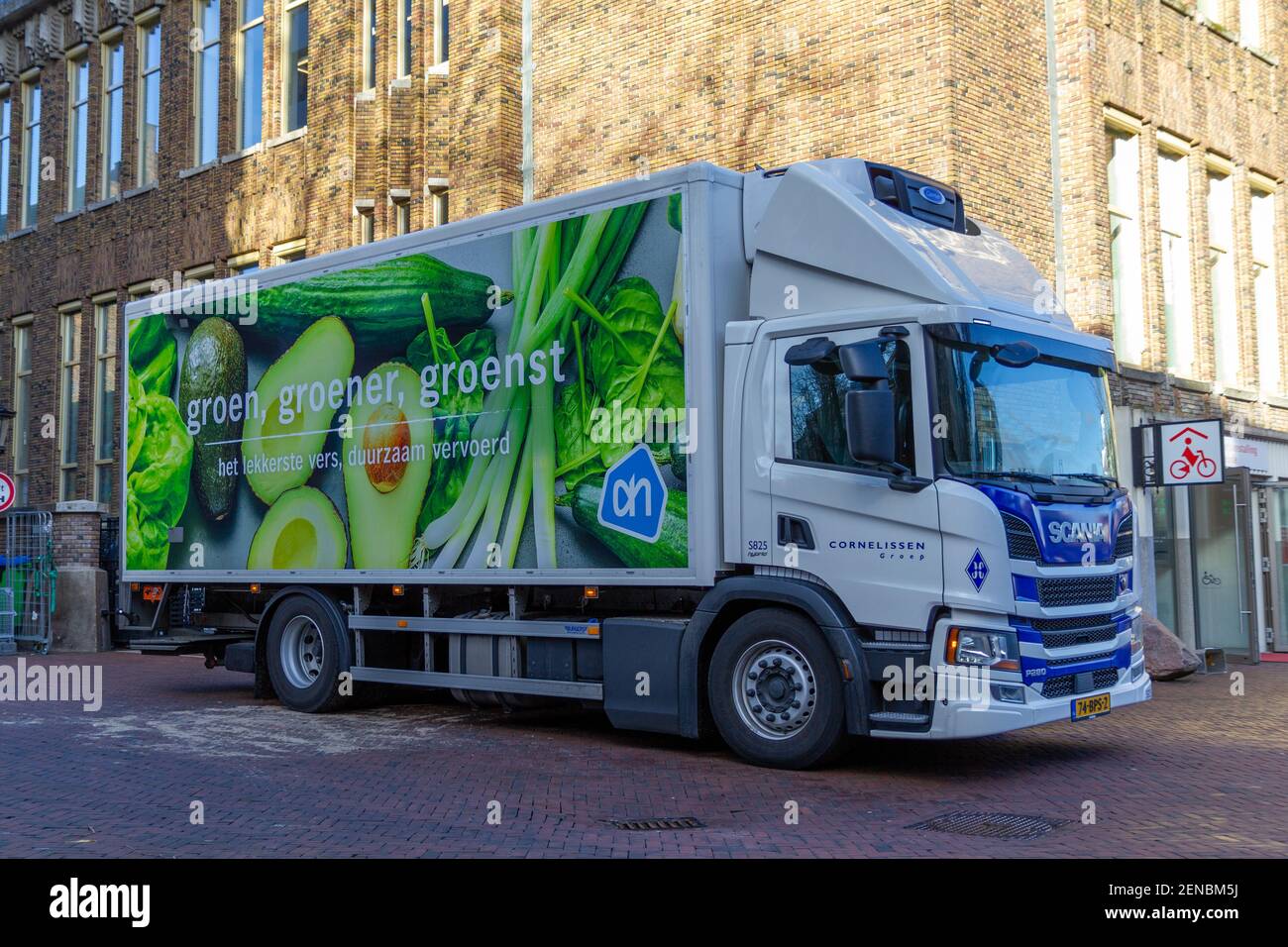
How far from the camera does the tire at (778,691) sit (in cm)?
860

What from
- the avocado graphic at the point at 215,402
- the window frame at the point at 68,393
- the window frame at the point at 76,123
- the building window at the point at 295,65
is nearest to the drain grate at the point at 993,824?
the avocado graphic at the point at 215,402

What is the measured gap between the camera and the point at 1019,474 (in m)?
8.46

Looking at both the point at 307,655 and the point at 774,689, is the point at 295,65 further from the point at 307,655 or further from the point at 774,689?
the point at 774,689

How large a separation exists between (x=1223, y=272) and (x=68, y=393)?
22.0m

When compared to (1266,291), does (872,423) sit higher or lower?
lower

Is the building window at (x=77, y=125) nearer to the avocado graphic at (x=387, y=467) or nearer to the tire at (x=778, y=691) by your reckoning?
the avocado graphic at (x=387, y=467)

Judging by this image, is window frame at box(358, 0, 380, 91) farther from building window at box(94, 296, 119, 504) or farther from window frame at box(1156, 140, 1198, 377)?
window frame at box(1156, 140, 1198, 377)

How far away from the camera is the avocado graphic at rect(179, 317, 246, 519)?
41.6ft

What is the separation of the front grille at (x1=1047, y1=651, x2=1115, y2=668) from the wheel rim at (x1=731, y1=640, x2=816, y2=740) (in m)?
1.45

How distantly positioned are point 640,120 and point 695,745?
11686mm

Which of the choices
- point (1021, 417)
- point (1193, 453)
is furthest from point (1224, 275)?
point (1021, 417)

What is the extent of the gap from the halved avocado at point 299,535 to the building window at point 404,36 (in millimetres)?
11926

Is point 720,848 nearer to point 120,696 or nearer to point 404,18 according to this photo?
point 120,696

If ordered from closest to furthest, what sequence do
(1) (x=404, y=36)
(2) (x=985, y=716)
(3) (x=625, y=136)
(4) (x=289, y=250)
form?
(2) (x=985, y=716) → (3) (x=625, y=136) → (1) (x=404, y=36) → (4) (x=289, y=250)
